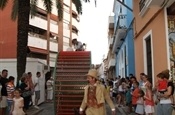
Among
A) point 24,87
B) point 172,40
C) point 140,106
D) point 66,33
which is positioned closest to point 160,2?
point 172,40

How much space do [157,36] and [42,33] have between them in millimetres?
33457

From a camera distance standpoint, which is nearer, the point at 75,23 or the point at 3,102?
the point at 3,102

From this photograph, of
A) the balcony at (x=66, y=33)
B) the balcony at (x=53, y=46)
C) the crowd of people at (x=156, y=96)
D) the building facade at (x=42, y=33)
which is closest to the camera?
the crowd of people at (x=156, y=96)

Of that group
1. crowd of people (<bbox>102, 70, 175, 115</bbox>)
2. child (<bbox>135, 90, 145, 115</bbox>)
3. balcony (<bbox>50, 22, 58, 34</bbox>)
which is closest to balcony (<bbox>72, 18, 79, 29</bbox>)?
balcony (<bbox>50, 22, 58, 34</bbox>)

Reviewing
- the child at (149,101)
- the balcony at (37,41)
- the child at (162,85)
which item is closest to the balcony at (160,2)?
the child at (149,101)

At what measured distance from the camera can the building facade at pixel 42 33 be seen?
124 ft

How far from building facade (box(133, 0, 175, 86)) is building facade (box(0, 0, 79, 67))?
15.8m

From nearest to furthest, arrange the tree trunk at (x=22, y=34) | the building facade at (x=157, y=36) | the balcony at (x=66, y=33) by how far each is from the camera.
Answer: the building facade at (x=157, y=36) → the tree trunk at (x=22, y=34) → the balcony at (x=66, y=33)

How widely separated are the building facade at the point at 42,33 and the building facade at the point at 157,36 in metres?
15.8

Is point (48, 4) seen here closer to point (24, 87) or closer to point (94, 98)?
point (24, 87)

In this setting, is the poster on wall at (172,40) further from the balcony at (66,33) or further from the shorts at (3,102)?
the balcony at (66,33)

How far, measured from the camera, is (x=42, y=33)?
44.1m

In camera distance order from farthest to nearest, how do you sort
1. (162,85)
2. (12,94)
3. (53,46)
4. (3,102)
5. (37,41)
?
(53,46) → (37,41) → (3,102) → (12,94) → (162,85)

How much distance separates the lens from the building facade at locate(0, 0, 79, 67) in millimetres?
37781
